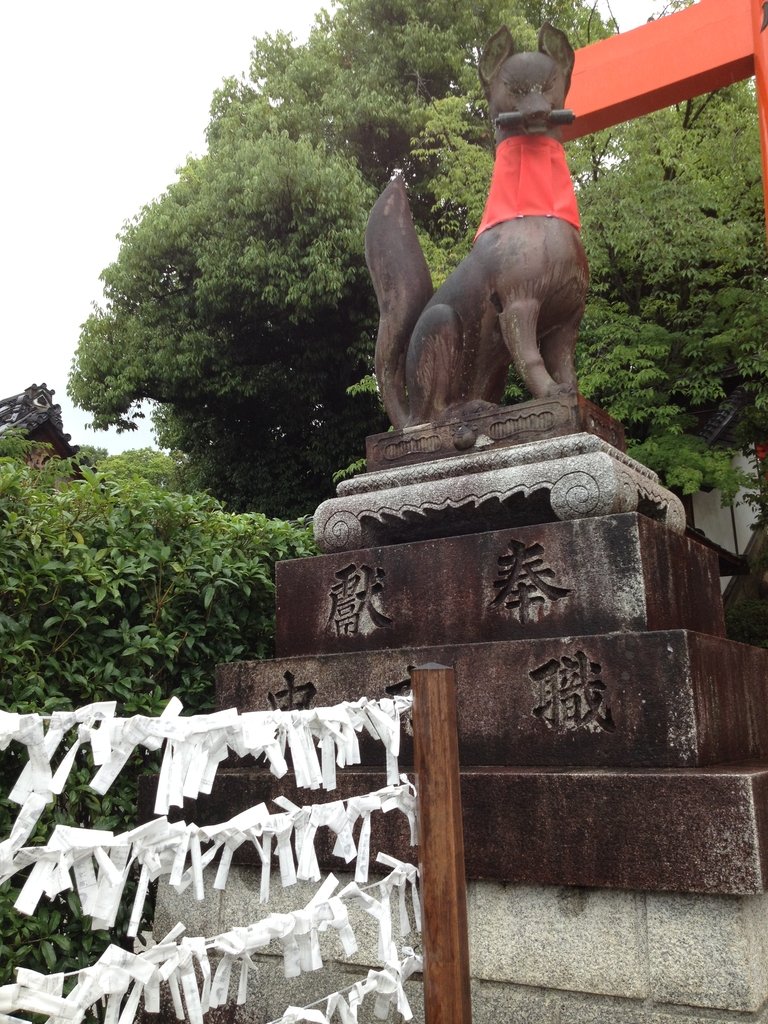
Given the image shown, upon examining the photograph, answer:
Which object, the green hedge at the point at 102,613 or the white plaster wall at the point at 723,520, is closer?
the green hedge at the point at 102,613

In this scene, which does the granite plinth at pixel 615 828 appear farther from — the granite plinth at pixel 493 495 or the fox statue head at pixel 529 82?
the fox statue head at pixel 529 82

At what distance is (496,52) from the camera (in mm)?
4340

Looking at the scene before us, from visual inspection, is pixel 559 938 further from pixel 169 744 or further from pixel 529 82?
pixel 529 82

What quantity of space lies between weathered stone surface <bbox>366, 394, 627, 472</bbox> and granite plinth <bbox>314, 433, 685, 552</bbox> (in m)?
0.10

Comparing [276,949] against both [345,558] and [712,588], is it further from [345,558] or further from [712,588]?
[712,588]

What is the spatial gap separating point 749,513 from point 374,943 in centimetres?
1319

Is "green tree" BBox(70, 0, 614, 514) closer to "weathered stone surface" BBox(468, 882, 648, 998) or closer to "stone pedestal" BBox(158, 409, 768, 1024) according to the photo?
"stone pedestal" BBox(158, 409, 768, 1024)

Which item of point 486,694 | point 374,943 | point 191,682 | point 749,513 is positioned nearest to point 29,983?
point 374,943

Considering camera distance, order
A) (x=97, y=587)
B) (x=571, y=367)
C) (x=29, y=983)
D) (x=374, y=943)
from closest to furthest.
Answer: (x=29, y=983) < (x=374, y=943) < (x=97, y=587) < (x=571, y=367)

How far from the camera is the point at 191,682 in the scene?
4480 millimetres

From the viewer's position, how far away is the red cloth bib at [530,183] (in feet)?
13.8

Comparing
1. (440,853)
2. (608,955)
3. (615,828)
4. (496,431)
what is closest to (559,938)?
(608,955)

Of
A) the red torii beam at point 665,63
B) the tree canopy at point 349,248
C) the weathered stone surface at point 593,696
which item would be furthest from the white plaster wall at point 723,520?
the weathered stone surface at point 593,696

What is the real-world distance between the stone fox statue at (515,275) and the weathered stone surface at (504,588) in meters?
0.82
